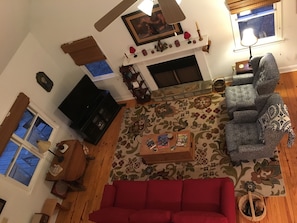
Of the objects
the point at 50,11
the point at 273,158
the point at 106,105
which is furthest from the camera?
the point at 106,105

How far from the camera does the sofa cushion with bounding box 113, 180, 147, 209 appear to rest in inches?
154

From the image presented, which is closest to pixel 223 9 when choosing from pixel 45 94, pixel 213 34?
pixel 213 34

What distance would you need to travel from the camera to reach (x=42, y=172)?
4.92 m

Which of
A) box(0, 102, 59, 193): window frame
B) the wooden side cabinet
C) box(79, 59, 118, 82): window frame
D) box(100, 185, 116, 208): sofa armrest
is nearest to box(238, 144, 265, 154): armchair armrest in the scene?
box(100, 185, 116, 208): sofa armrest

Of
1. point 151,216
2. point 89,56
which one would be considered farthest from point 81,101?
point 151,216

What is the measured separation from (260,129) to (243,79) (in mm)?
1244

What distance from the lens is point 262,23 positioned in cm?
446

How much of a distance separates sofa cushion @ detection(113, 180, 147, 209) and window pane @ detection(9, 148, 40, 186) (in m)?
1.85

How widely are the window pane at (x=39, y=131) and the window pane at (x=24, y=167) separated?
0.27 m

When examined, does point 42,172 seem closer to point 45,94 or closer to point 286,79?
point 45,94

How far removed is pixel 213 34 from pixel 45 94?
3.51 meters

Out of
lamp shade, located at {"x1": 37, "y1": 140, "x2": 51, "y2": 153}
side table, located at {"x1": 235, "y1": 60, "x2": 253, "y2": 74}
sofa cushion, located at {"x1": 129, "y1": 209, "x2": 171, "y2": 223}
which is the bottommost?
sofa cushion, located at {"x1": 129, "y1": 209, "x2": 171, "y2": 223}

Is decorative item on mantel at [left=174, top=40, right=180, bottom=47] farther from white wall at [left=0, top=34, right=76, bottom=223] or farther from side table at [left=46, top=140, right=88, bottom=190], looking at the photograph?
side table at [left=46, top=140, right=88, bottom=190]

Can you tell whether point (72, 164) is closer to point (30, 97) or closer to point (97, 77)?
point (30, 97)
